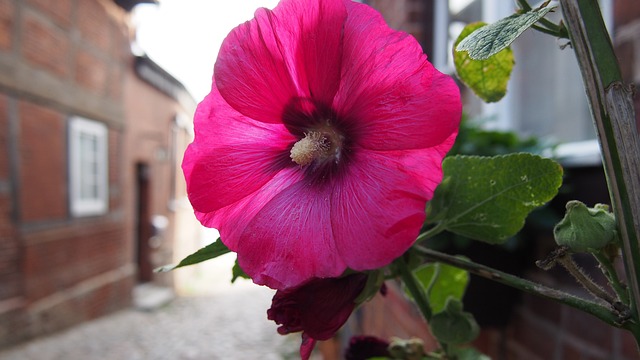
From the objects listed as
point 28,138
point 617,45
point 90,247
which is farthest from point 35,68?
point 617,45

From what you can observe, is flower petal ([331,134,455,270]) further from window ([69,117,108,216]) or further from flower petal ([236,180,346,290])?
window ([69,117,108,216])

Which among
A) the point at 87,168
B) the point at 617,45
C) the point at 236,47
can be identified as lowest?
the point at 87,168

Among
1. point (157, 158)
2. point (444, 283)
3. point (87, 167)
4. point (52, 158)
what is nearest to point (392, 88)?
point (444, 283)

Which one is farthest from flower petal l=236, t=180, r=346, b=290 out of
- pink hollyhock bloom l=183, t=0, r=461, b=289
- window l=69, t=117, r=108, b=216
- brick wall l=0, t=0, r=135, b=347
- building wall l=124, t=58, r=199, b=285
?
building wall l=124, t=58, r=199, b=285

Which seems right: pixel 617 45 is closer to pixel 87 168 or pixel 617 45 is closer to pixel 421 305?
pixel 421 305

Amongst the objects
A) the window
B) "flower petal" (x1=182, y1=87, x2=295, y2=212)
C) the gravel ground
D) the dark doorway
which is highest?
"flower petal" (x1=182, y1=87, x2=295, y2=212)

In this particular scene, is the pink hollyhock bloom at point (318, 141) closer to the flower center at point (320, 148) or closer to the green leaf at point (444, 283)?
the flower center at point (320, 148)
